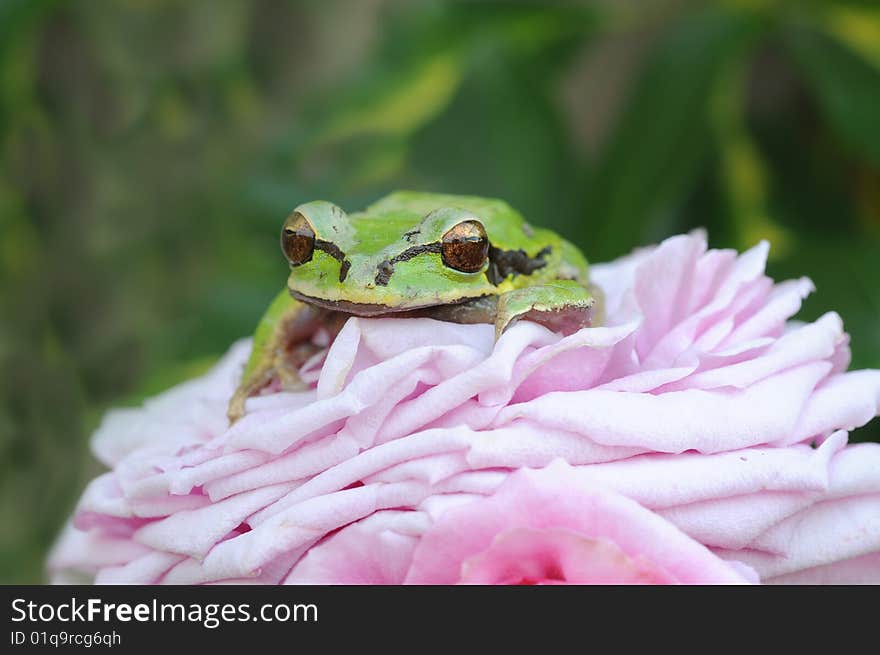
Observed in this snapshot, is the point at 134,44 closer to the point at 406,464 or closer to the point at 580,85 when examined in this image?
the point at 580,85

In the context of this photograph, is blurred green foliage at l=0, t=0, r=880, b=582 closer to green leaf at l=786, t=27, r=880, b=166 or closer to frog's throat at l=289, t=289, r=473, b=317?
green leaf at l=786, t=27, r=880, b=166

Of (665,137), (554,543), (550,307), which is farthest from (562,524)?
(665,137)

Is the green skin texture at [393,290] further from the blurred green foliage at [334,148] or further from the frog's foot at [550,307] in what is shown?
the blurred green foliage at [334,148]

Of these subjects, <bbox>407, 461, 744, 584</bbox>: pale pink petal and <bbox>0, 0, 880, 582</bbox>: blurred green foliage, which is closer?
<bbox>407, 461, 744, 584</bbox>: pale pink petal

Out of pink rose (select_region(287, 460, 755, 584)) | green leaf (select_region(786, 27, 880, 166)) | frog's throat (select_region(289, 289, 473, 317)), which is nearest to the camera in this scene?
pink rose (select_region(287, 460, 755, 584))

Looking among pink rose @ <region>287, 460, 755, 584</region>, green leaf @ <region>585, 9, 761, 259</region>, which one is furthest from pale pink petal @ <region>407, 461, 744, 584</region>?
green leaf @ <region>585, 9, 761, 259</region>

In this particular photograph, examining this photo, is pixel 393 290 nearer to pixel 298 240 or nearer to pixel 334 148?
pixel 298 240
